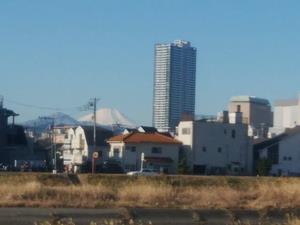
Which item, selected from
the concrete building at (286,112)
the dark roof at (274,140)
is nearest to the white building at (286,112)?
the concrete building at (286,112)

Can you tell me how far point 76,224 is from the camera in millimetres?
20031

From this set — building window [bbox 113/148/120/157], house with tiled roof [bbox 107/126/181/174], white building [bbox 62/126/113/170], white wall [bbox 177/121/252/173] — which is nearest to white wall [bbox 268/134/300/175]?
white wall [bbox 177/121/252/173]

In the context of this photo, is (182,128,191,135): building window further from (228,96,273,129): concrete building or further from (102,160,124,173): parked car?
Answer: (228,96,273,129): concrete building

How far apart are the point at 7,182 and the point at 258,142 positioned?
6215 cm

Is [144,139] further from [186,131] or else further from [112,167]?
[112,167]

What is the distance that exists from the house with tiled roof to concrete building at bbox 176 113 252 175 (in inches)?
87.5

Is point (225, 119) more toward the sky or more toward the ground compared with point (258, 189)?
more toward the sky

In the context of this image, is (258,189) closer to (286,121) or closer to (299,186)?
(299,186)

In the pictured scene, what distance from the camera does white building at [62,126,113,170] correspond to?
87188mm

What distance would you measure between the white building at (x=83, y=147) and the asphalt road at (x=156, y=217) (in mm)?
60909

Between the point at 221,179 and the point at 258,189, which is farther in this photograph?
the point at 221,179

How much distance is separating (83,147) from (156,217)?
235 feet

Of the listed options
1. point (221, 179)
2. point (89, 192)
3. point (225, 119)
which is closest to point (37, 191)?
point (89, 192)

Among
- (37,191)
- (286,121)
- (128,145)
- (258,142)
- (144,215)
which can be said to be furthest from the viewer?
(286,121)
